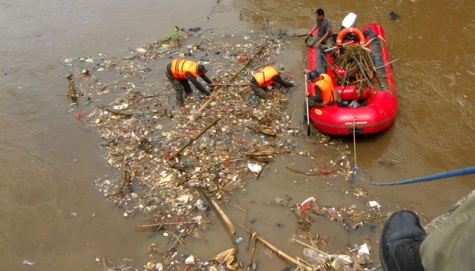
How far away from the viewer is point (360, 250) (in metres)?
5.03

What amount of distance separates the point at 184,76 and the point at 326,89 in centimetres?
291

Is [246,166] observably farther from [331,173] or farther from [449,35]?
[449,35]

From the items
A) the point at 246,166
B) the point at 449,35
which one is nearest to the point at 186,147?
the point at 246,166

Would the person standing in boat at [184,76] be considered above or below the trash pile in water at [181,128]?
above

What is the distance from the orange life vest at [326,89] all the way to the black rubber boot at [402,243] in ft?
13.8

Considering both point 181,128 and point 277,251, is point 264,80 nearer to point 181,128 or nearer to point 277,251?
point 181,128

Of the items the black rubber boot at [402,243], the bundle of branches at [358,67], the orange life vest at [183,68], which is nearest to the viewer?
the black rubber boot at [402,243]


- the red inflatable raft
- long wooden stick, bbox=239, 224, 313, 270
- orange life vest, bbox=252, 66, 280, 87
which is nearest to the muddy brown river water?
long wooden stick, bbox=239, 224, 313, 270

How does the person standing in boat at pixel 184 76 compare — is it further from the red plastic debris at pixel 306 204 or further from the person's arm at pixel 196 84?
the red plastic debris at pixel 306 204

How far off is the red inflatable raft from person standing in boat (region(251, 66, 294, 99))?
0.77 m

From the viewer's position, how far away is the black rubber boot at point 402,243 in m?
2.00

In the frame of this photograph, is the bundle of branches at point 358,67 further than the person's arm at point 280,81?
No

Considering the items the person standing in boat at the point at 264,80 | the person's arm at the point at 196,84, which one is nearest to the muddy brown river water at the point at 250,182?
the person standing in boat at the point at 264,80

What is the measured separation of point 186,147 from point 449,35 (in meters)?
7.27
